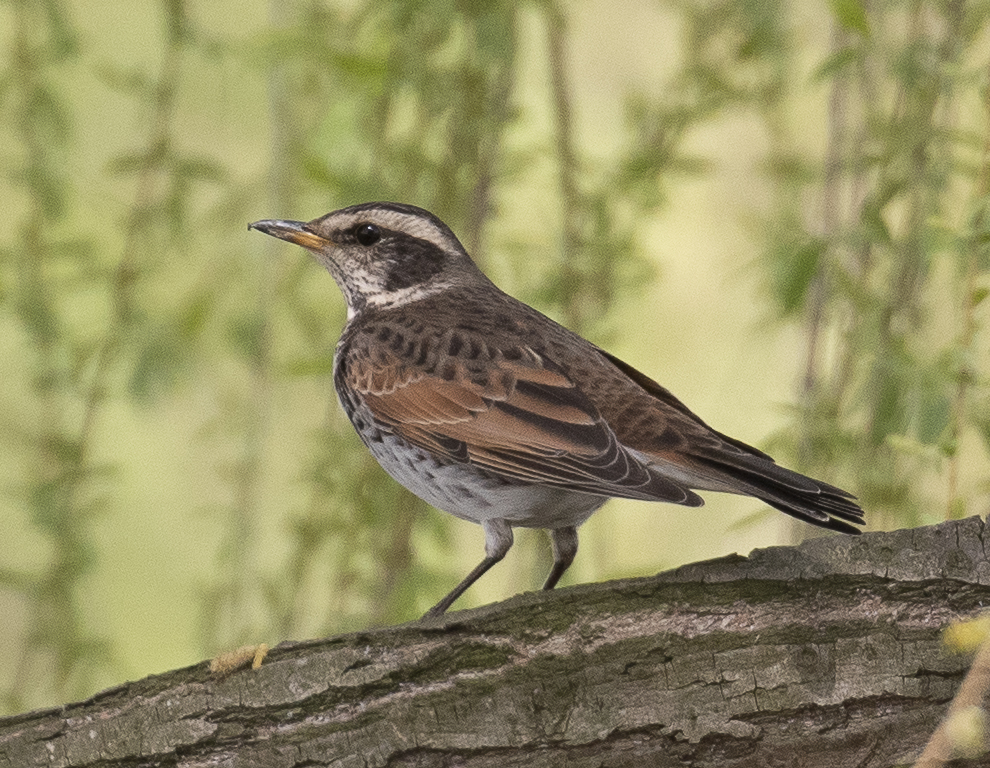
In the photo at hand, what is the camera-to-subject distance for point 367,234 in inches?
195

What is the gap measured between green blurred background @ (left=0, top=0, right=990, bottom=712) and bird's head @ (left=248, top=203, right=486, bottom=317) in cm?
14

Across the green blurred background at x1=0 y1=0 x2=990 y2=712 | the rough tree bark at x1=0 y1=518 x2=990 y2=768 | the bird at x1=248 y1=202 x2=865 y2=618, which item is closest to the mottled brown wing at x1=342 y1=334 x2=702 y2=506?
the bird at x1=248 y1=202 x2=865 y2=618

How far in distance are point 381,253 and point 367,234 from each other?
0.08 meters

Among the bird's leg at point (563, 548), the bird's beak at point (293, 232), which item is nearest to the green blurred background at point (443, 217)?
the bird's beak at point (293, 232)

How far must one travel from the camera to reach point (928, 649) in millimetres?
3293

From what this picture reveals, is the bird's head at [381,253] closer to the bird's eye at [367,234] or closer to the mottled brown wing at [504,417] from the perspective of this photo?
the bird's eye at [367,234]

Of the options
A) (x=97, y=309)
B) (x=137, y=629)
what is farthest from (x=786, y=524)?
(x=137, y=629)

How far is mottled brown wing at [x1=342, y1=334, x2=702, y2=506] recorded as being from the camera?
3.79m

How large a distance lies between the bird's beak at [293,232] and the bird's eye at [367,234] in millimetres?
105

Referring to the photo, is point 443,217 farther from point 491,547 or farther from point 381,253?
point 491,547

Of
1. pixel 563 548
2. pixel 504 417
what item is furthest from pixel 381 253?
pixel 563 548

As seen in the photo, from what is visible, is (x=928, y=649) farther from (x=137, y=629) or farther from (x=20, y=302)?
(x=137, y=629)

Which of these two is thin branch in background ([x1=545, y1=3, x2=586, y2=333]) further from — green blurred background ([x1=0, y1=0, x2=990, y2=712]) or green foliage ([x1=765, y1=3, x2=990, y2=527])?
green foliage ([x1=765, y1=3, x2=990, y2=527])

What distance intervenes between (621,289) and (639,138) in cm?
57
